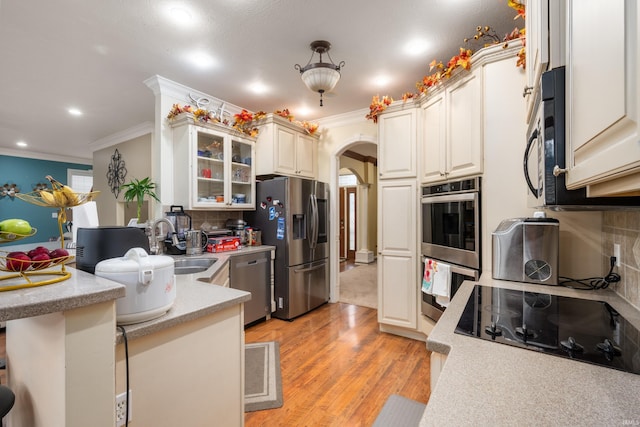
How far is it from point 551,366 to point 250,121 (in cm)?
358

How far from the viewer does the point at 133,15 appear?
2031 millimetres

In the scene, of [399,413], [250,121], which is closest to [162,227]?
[250,121]

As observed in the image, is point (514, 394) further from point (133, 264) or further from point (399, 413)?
point (133, 264)

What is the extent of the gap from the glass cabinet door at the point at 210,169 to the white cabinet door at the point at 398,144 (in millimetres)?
1819

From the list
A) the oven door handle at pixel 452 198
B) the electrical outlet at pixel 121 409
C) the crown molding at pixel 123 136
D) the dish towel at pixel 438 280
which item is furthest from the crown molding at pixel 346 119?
the electrical outlet at pixel 121 409

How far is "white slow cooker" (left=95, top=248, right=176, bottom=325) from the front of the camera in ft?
3.11

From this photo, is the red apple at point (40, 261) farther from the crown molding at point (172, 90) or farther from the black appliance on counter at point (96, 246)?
the crown molding at point (172, 90)

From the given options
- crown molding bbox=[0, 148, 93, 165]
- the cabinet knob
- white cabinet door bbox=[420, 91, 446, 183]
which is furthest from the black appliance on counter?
crown molding bbox=[0, 148, 93, 165]

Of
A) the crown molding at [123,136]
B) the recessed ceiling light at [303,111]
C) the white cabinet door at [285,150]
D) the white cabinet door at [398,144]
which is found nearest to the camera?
the white cabinet door at [398,144]

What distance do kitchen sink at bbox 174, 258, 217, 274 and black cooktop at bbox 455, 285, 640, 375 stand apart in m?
2.23

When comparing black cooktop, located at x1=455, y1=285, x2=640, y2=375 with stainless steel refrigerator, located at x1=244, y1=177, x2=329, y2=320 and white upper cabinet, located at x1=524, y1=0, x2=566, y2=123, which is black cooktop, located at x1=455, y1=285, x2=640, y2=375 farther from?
stainless steel refrigerator, located at x1=244, y1=177, x2=329, y2=320

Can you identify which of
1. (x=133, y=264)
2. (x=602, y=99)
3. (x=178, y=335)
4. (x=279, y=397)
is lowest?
(x=279, y=397)

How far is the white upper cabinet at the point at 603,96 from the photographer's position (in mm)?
501

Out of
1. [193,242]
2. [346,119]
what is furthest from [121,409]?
[346,119]
